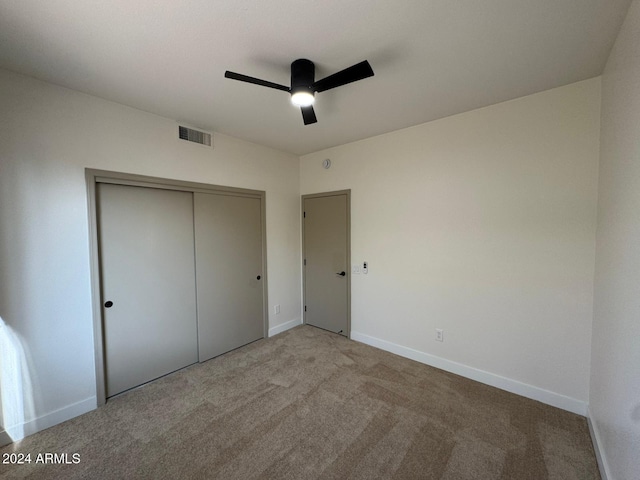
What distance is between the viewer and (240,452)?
1.80 metres

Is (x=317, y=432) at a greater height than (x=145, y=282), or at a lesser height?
lesser

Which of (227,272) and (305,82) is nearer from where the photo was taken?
(305,82)

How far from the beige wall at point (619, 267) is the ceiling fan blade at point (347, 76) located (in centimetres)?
133

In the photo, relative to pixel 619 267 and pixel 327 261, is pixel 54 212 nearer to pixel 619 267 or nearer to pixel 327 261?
pixel 327 261

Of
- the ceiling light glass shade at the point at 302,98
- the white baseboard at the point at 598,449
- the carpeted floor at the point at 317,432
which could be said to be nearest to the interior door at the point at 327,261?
the carpeted floor at the point at 317,432

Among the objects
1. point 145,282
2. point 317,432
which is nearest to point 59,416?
point 145,282

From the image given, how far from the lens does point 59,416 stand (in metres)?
2.10

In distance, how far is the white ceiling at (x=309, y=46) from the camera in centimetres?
138

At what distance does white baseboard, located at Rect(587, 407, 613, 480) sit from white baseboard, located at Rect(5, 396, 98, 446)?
380 centimetres

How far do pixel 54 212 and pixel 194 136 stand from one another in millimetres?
1470

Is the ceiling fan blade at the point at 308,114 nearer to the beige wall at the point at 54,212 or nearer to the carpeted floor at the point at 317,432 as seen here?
the beige wall at the point at 54,212

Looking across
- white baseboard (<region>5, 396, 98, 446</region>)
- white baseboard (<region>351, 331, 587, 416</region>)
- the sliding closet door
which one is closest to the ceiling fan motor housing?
the sliding closet door

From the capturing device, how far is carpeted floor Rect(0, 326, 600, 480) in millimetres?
1675

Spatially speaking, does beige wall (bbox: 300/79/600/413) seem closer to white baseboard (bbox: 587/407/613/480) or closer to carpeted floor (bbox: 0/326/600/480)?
white baseboard (bbox: 587/407/613/480)
